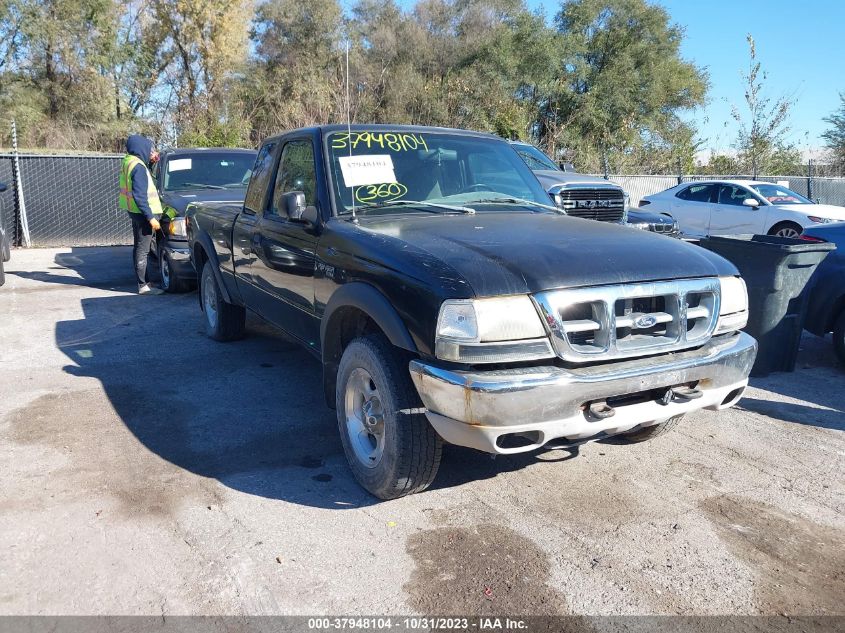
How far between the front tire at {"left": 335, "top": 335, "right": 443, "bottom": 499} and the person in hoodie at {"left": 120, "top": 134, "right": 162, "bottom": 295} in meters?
6.50

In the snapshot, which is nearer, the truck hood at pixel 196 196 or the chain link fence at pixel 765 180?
the truck hood at pixel 196 196

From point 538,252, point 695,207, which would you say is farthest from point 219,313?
point 695,207

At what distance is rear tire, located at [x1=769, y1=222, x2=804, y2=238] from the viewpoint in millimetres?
14326

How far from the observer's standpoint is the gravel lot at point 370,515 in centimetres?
305

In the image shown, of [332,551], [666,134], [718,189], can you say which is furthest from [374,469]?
[666,134]

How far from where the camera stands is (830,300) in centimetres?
639

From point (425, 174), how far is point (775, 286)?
3229 mm

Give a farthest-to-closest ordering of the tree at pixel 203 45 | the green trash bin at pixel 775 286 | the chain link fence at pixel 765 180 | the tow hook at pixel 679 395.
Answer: the tree at pixel 203 45, the chain link fence at pixel 765 180, the green trash bin at pixel 775 286, the tow hook at pixel 679 395

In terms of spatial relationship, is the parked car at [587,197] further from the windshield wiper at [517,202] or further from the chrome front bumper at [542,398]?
the chrome front bumper at [542,398]

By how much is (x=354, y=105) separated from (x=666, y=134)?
17.6 meters

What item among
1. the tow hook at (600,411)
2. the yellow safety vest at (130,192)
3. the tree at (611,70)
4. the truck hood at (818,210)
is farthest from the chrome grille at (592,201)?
the tree at (611,70)

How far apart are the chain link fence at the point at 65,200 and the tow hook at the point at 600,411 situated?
13732 mm

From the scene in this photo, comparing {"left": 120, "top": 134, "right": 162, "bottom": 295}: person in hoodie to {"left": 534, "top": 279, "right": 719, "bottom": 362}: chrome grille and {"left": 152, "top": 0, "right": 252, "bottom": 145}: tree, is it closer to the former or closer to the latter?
{"left": 534, "top": 279, "right": 719, "bottom": 362}: chrome grille

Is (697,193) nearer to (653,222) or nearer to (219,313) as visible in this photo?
(653,222)
